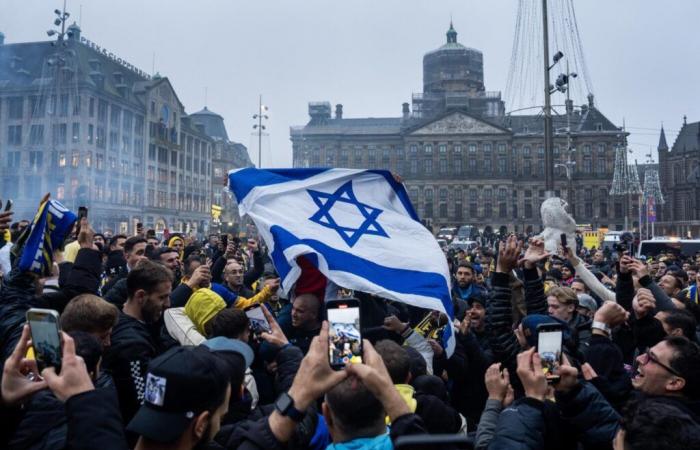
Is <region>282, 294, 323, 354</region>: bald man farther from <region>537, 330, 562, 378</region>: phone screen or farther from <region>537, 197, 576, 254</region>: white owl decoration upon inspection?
<region>537, 197, 576, 254</region>: white owl decoration

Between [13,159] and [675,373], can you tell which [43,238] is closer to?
[675,373]

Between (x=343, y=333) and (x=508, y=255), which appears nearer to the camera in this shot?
(x=343, y=333)

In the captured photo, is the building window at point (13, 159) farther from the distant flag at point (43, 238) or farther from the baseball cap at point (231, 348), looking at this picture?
the baseball cap at point (231, 348)

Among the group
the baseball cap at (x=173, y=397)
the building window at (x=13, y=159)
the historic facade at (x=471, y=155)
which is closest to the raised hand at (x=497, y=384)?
the baseball cap at (x=173, y=397)

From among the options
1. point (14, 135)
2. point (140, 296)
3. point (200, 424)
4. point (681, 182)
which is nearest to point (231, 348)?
point (200, 424)

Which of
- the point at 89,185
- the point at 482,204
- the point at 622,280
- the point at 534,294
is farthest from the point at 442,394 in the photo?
the point at 482,204

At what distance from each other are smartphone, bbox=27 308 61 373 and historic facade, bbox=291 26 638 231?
80.3 m

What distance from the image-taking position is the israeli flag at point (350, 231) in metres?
4.64

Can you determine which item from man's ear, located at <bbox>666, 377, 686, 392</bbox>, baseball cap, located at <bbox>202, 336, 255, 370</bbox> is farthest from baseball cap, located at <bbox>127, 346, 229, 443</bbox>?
man's ear, located at <bbox>666, 377, 686, 392</bbox>

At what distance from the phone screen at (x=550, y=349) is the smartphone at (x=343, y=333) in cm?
89

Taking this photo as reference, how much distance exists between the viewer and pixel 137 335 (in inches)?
128

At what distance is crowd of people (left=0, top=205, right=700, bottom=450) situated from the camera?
1.97m

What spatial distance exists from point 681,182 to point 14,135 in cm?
9311

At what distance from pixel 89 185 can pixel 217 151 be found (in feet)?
131
